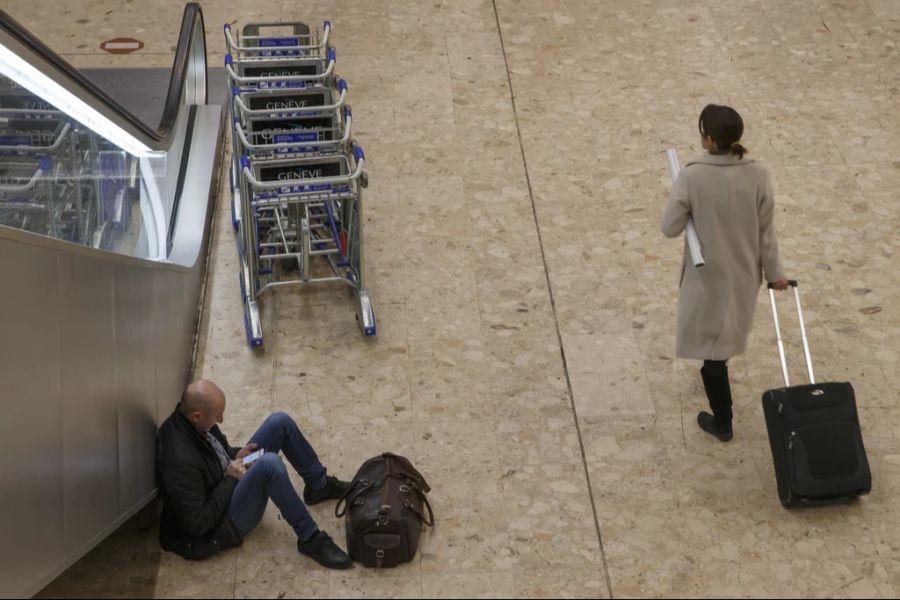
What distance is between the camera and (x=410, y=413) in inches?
239

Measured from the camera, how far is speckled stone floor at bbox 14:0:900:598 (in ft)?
17.1

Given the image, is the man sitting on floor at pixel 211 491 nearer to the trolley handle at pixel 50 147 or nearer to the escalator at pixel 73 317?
the escalator at pixel 73 317

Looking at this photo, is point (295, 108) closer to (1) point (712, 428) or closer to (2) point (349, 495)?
(2) point (349, 495)

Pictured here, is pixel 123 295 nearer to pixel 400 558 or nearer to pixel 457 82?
pixel 400 558

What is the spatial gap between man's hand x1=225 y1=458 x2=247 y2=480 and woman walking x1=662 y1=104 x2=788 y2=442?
210cm

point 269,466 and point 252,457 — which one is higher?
point 269,466

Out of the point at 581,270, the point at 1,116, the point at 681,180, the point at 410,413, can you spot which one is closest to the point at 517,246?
the point at 581,270

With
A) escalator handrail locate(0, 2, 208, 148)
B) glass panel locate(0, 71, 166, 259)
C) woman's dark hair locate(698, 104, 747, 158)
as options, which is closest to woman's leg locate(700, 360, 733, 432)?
woman's dark hair locate(698, 104, 747, 158)

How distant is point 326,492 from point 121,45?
523cm

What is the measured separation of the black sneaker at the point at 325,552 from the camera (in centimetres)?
507

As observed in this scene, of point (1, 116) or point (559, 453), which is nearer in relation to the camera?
point (1, 116)

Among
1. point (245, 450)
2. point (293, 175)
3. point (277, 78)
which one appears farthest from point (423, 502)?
point (277, 78)

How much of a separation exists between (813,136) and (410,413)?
3.91 meters

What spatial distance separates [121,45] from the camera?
9367mm
